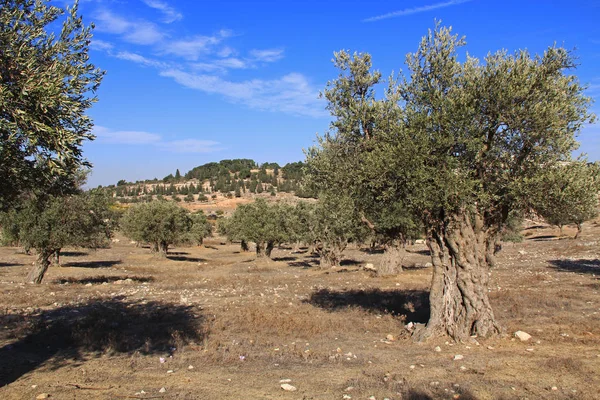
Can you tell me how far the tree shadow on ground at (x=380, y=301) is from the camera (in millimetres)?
20200

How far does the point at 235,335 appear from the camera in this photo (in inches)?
622

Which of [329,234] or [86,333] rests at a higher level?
[329,234]

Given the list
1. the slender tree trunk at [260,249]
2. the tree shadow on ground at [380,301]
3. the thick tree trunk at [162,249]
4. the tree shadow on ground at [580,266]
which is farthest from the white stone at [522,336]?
the thick tree trunk at [162,249]

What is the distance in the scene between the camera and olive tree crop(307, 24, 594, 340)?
13.2m

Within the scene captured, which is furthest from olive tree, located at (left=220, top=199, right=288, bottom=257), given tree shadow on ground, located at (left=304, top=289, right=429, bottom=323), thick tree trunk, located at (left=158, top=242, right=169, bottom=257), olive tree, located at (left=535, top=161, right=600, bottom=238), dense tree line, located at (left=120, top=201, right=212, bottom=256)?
olive tree, located at (left=535, top=161, right=600, bottom=238)

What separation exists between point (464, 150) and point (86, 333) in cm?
1466

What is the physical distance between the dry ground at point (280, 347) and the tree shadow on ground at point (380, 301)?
11 cm

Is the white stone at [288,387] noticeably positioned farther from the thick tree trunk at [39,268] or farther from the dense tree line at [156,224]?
the dense tree line at [156,224]

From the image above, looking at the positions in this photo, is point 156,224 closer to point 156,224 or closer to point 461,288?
point 156,224

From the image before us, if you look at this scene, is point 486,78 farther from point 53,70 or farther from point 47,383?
point 47,383

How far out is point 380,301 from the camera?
23.1 metres

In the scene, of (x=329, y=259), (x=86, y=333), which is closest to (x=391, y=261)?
(x=329, y=259)

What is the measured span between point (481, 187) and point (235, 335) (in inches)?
403

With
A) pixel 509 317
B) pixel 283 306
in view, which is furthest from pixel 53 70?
pixel 509 317
